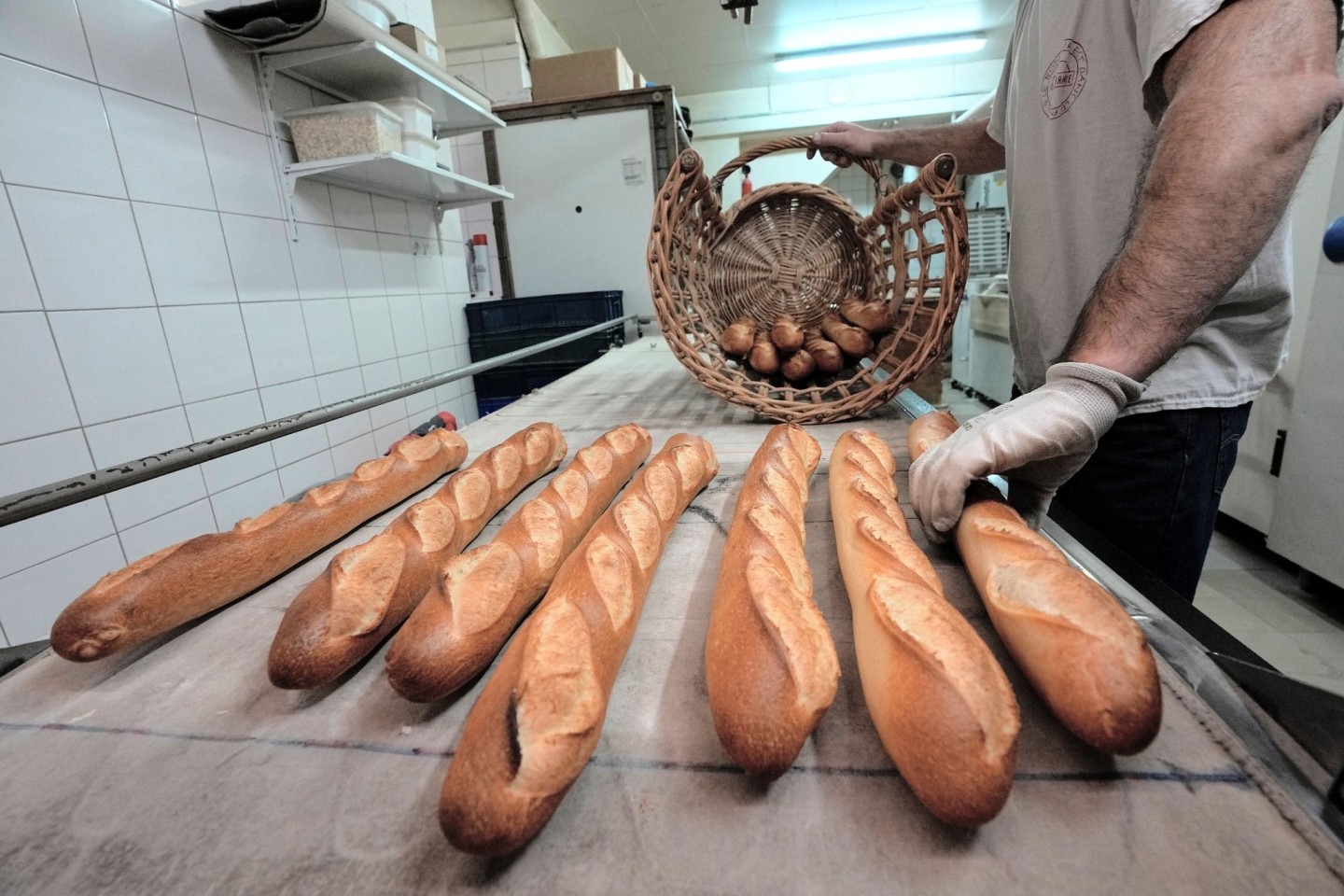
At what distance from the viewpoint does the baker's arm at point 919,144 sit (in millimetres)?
1610

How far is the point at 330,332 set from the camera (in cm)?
230

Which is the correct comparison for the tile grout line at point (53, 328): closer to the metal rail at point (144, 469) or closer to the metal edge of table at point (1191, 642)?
the metal rail at point (144, 469)

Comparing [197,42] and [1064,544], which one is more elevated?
[197,42]

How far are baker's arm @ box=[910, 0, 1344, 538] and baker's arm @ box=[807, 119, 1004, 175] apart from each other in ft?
2.73

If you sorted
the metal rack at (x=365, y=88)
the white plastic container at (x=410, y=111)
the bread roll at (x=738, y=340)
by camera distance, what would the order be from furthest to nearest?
the white plastic container at (x=410, y=111) < the metal rack at (x=365, y=88) < the bread roll at (x=738, y=340)

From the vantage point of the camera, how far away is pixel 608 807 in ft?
1.59

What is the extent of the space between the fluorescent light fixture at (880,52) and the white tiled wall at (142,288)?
207 inches

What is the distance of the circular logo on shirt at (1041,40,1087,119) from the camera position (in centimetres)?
107

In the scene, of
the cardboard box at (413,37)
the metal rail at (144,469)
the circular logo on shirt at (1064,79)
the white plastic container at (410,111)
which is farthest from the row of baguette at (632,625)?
the cardboard box at (413,37)

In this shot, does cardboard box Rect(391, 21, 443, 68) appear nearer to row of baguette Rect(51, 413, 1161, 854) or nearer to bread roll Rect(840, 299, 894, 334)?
bread roll Rect(840, 299, 894, 334)

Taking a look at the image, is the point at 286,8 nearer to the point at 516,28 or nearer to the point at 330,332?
the point at 330,332

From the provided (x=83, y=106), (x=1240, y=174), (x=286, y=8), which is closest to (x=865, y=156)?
(x=1240, y=174)

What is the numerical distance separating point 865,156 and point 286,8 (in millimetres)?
1704

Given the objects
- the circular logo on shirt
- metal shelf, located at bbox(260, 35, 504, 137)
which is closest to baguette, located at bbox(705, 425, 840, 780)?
the circular logo on shirt
